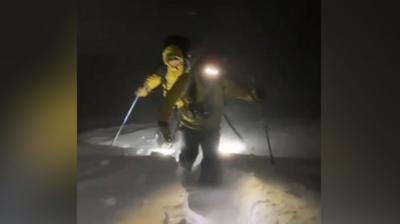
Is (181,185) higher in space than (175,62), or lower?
lower

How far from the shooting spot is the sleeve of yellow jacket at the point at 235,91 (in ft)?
7.25

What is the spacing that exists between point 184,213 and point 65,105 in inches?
26.2

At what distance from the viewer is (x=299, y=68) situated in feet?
7.17

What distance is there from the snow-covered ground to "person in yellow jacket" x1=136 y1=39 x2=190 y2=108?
0.15m

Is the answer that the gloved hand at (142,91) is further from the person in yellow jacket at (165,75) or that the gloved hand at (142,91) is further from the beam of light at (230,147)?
the beam of light at (230,147)

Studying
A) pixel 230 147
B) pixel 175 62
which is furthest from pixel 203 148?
pixel 175 62

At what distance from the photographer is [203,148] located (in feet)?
7.35

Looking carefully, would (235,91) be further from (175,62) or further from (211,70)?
(175,62)

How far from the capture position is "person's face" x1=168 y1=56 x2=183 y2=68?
2.24 metres

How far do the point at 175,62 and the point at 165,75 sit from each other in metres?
0.07

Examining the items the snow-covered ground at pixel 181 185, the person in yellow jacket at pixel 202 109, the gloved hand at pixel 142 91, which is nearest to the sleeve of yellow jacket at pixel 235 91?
the person in yellow jacket at pixel 202 109

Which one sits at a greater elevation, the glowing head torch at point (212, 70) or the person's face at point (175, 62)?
the person's face at point (175, 62)

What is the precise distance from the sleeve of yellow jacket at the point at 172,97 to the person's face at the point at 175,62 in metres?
0.05

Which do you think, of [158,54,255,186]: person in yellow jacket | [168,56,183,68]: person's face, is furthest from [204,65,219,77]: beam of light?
[168,56,183,68]: person's face
